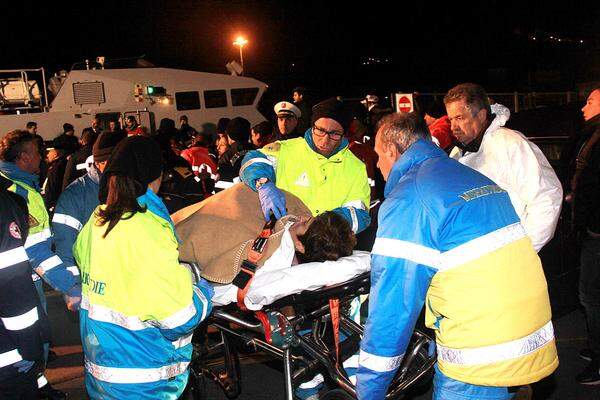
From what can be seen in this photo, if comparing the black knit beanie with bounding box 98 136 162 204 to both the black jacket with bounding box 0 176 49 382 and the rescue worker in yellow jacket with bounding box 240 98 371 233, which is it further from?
the rescue worker in yellow jacket with bounding box 240 98 371 233

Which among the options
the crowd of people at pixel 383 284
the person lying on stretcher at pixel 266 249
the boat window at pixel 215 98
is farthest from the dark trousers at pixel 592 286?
the boat window at pixel 215 98

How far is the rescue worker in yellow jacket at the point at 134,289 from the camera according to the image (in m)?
2.35

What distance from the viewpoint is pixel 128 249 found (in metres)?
2.35

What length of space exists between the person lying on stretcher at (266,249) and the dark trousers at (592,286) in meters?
2.09

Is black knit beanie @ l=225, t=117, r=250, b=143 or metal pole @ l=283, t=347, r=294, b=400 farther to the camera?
black knit beanie @ l=225, t=117, r=250, b=143

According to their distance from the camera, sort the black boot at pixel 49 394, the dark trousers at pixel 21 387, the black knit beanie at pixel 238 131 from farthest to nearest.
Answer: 1. the black knit beanie at pixel 238 131
2. the black boot at pixel 49 394
3. the dark trousers at pixel 21 387

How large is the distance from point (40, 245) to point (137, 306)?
1.90 meters

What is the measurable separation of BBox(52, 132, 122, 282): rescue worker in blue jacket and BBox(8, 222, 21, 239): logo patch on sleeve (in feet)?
4.38

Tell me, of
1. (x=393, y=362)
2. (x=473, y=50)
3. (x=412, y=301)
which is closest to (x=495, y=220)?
(x=412, y=301)

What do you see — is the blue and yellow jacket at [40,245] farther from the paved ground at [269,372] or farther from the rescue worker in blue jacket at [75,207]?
the paved ground at [269,372]

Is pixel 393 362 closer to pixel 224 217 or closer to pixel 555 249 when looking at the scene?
pixel 224 217

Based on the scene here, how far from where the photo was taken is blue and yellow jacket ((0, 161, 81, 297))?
3773 mm

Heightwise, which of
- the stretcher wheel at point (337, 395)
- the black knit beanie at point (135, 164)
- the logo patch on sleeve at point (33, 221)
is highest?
the black knit beanie at point (135, 164)

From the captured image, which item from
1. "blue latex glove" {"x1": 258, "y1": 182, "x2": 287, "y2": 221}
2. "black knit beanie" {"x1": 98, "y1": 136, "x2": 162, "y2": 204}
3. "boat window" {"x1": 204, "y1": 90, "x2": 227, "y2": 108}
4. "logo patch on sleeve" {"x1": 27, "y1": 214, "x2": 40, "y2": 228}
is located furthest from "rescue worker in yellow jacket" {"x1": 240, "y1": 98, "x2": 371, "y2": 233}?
"boat window" {"x1": 204, "y1": 90, "x2": 227, "y2": 108}
